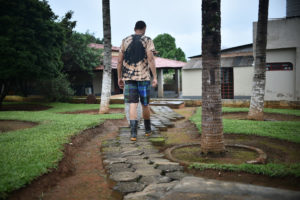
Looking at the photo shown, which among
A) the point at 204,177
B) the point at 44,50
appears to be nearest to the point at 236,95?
the point at 44,50

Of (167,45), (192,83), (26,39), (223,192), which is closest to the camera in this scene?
(223,192)

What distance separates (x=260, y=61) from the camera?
7.53 meters

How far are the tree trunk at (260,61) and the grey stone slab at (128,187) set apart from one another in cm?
615

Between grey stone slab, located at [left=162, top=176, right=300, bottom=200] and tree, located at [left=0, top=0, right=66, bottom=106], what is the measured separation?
32.1 ft

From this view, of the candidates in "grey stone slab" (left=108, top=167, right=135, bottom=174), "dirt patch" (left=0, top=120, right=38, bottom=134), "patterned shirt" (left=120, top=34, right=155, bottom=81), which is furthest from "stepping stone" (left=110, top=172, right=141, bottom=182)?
"dirt patch" (left=0, top=120, right=38, bottom=134)

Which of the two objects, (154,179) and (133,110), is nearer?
(154,179)

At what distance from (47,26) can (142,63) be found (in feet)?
28.1

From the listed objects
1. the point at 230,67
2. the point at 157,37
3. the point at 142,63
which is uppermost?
the point at 157,37

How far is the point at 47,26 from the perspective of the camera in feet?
37.2

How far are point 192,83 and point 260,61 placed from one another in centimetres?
1124

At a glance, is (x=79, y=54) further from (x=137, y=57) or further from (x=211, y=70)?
(x=211, y=70)

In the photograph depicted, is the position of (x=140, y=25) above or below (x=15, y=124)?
above

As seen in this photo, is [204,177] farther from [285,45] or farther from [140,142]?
[285,45]

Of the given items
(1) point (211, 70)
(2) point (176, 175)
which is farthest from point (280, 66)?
(2) point (176, 175)
